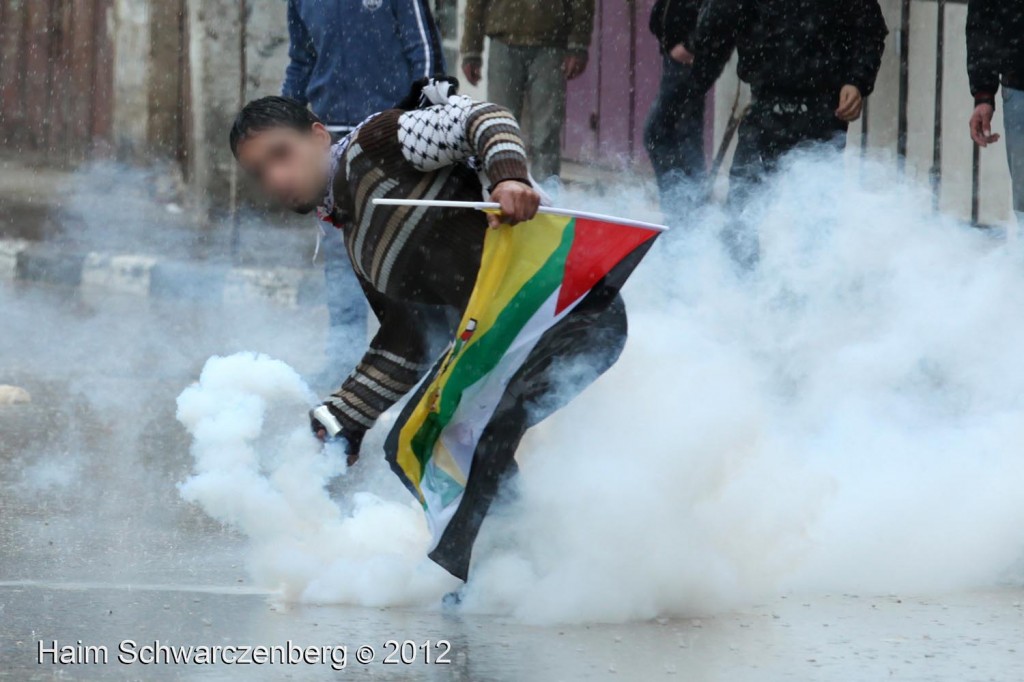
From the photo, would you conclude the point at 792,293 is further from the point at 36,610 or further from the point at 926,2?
the point at 926,2

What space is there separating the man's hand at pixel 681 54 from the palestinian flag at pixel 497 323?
372cm

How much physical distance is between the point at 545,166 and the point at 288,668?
5775 millimetres

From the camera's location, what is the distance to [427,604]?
3.85 m

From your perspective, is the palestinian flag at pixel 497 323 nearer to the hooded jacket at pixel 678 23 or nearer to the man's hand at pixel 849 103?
the man's hand at pixel 849 103

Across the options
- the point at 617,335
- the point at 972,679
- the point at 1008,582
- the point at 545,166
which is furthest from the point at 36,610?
the point at 545,166

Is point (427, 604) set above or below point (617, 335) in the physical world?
below

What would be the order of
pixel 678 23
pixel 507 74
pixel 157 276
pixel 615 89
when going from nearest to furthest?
pixel 678 23
pixel 507 74
pixel 615 89
pixel 157 276

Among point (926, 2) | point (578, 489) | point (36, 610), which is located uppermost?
point (926, 2)

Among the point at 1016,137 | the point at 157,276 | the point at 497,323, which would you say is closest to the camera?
the point at 497,323

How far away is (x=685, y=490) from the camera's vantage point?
3.89 meters

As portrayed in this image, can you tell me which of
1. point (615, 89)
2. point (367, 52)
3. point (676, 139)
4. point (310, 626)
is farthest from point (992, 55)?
point (615, 89)

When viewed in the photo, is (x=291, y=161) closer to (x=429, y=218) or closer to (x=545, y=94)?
(x=429, y=218)

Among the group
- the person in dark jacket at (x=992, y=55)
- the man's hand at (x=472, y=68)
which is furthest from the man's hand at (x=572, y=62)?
the person in dark jacket at (x=992, y=55)

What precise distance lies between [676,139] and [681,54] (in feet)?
1.70
